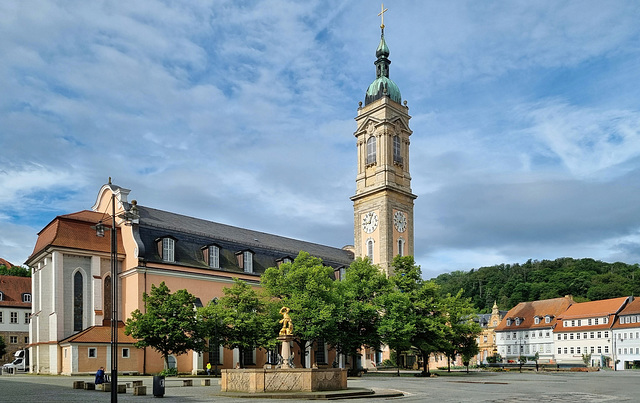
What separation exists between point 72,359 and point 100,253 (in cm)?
1001

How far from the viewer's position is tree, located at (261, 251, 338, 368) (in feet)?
160

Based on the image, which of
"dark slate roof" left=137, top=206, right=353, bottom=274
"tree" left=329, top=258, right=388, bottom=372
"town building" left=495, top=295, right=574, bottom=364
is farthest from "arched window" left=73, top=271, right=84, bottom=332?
"town building" left=495, top=295, right=574, bottom=364

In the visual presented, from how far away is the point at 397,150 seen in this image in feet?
245

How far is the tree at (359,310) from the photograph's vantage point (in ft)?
169

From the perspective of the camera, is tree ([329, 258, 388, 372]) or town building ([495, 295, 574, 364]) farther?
town building ([495, 295, 574, 364])

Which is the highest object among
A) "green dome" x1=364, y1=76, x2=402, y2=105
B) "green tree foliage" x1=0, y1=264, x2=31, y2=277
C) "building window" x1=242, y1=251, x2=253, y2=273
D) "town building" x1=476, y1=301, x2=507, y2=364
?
"green dome" x1=364, y1=76, x2=402, y2=105

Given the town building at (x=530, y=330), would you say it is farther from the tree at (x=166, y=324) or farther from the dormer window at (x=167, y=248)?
the tree at (x=166, y=324)

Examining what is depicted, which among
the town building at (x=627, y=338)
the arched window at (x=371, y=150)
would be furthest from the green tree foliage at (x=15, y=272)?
the town building at (x=627, y=338)

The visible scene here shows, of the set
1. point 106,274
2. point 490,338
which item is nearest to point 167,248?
point 106,274

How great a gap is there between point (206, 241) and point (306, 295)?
17119 mm

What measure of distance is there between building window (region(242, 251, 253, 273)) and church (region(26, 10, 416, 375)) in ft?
0.35

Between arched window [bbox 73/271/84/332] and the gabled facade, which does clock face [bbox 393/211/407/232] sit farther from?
arched window [bbox 73/271/84/332]

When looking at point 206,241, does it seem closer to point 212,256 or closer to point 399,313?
point 212,256

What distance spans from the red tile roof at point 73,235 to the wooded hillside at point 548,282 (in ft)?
285
